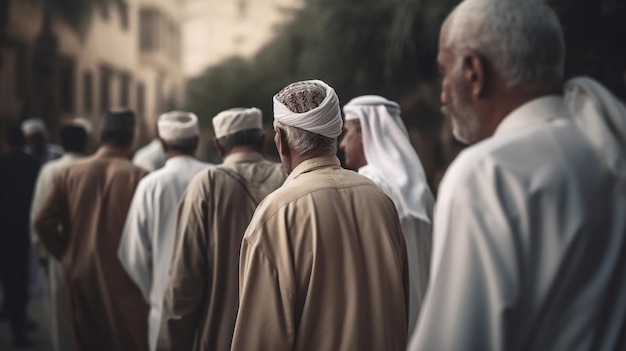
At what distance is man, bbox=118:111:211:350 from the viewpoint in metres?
5.21

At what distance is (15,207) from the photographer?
915 cm

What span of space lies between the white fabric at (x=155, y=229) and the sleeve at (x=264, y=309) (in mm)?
2342

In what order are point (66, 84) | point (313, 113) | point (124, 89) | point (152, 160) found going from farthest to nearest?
point (124, 89), point (66, 84), point (152, 160), point (313, 113)

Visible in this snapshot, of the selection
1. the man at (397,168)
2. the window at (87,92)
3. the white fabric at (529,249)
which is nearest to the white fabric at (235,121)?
the man at (397,168)

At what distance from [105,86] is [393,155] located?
1119 inches

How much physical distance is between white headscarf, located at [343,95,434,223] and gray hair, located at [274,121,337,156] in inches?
54.6

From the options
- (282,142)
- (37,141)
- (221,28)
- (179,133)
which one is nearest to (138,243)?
(179,133)

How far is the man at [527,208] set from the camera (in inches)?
68.0

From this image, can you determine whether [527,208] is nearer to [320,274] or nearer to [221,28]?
[320,274]

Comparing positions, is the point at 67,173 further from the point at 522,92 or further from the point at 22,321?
the point at 522,92

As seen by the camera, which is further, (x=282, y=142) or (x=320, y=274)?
(x=282, y=142)

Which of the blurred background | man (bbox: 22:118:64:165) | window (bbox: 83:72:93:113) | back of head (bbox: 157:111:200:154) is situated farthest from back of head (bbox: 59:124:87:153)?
window (bbox: 83:72:93:113)

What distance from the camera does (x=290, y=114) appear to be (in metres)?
3.13

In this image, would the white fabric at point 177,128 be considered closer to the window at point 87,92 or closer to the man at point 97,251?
the man at point 97,251
